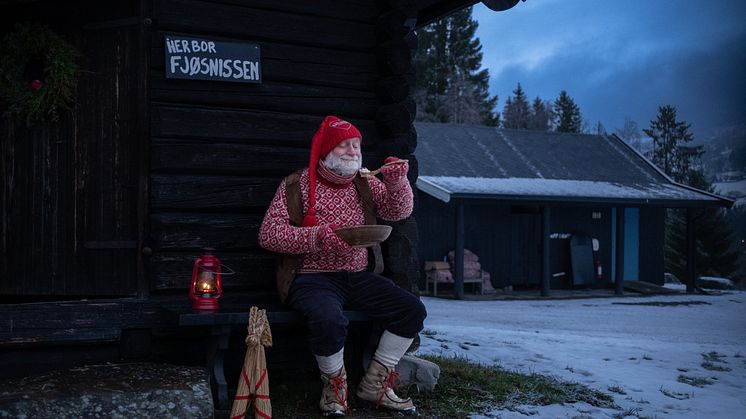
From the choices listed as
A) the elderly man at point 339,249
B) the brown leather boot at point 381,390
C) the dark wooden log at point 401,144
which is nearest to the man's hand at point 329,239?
the elderly man at point 339,249

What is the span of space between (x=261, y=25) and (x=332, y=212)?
1455mm

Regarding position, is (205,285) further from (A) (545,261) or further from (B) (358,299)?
(A) (545,261)

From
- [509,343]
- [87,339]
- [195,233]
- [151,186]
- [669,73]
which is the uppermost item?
[669,73]

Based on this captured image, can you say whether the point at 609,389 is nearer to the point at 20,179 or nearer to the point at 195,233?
the point at 195,233

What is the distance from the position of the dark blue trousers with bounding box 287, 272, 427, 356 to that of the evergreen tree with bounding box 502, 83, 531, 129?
48.0m

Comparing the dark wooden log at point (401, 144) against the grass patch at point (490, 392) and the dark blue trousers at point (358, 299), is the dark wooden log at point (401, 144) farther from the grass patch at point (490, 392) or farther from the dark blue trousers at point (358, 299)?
the grass patch at point (490, 392)

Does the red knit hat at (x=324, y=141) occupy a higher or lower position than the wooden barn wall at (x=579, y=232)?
higher

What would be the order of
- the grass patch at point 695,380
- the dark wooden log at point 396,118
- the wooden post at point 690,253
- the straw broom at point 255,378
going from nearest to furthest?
1. the straw broom at point 255,378
2. the dark wooden log at point 396,118
3. the grass patch at point 695,380
4. the wooden post at point 690,253

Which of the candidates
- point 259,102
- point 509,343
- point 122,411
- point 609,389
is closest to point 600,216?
point 509,343

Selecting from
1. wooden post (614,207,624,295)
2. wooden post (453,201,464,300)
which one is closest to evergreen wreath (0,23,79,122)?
wooden post (453,201,464,300)

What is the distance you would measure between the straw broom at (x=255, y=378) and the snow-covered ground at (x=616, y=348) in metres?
1.48

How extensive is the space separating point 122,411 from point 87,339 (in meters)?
0.94

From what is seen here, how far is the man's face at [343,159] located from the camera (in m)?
4.56

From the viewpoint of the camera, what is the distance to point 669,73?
18462 centimetres
